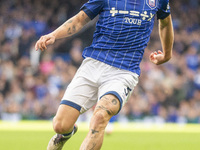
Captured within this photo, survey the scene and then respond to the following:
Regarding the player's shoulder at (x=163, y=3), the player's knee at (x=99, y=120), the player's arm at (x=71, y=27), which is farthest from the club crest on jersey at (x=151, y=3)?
the player's knee at (x=99, y=120)

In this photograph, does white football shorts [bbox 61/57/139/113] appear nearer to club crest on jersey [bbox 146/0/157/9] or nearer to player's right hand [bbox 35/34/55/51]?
player's right hand [bbox 35/34/55/51]

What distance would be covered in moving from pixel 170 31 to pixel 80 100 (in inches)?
60.4

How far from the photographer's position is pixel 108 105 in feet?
15.0

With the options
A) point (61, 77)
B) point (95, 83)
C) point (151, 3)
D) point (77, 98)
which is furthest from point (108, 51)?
point (61, 77)

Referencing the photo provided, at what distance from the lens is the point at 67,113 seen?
4965 mm

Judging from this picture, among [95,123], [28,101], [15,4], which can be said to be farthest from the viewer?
[15,4]

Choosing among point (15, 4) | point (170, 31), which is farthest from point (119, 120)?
point (170, 31)

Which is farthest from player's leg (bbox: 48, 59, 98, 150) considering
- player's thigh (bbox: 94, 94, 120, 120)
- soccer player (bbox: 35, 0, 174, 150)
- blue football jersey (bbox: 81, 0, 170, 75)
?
player's thigh (bbox: 94, 94, 120, 120)

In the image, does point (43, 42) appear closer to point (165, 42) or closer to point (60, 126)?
point (60, 126)

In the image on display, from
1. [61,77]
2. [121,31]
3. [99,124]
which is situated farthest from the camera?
[61,77]

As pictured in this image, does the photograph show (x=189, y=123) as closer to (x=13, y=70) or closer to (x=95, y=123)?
(x=13, y=70)

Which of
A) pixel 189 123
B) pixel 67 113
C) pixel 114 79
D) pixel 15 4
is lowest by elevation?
pixel 189 123

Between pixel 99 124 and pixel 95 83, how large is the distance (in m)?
0.60

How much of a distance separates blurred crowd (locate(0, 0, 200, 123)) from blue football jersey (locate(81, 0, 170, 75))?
10.4 m
